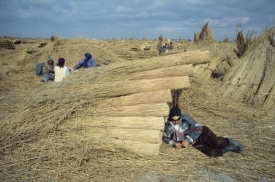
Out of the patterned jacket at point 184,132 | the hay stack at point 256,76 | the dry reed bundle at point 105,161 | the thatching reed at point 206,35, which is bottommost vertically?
the dry reed bundle at point 105,161

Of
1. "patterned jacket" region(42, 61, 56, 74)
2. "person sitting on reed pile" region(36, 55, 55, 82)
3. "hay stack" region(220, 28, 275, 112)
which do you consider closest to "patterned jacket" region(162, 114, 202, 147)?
"hay stack" region(220, 28, 275, 112)

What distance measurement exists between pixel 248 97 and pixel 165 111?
4.02 meters

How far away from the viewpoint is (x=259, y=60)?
25.0 ft

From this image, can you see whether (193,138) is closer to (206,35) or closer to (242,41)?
(242,41)

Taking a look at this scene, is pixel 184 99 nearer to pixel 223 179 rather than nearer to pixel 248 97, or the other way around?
pixel 248 97

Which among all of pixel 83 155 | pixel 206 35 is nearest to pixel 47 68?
pixel 83 155

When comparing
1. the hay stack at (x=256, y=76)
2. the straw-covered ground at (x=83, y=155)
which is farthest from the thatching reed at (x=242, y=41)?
the straw-covered ground at (x=83, y=155)

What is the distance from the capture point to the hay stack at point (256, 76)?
Answer: 6520mm

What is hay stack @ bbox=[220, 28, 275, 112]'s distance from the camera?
652 centimetres

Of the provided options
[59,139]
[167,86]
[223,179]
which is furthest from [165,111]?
[59,139]

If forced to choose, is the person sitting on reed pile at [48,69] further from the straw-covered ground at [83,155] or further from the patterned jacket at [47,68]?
the straw-covered ground at [83,155]

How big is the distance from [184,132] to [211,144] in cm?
45

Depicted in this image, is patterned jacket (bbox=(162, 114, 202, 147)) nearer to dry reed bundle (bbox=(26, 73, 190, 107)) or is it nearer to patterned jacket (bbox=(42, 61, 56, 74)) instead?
dry reed bundle (bbox=(26, 73, 190, 107))

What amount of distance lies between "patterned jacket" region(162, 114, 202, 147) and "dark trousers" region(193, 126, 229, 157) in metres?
0.11
